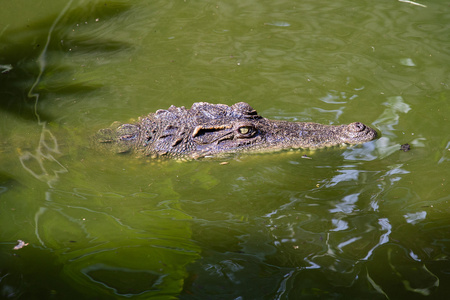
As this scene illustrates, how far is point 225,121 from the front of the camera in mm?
5676

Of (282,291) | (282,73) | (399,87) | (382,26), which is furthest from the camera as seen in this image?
(382,26)

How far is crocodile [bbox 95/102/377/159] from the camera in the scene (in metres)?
5.66

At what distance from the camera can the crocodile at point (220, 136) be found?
18.6 ft

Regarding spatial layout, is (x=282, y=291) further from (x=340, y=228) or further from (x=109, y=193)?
(x=109, y=193)

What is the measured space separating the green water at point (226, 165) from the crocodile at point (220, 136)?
0.16m

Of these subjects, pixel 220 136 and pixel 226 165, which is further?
pixel 220 136

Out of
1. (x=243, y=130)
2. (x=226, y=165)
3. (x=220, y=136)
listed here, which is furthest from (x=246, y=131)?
(x=226, y=165)

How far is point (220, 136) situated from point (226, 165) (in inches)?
15.8

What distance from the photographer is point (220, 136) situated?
5.68m

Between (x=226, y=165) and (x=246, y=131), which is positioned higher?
(x=246, y=131)

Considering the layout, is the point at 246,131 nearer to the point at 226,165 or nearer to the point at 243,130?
the point at 243,130

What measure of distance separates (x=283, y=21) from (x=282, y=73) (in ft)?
6.42

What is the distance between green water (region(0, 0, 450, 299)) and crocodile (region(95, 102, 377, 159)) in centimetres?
16

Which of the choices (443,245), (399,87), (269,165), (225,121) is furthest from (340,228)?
(399,87)
